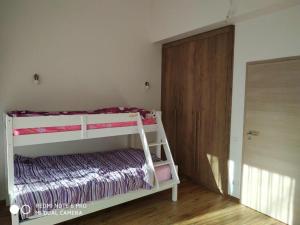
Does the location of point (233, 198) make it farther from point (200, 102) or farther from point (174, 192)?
point (200, 102)

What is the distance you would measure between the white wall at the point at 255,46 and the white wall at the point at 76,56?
5.53 ft

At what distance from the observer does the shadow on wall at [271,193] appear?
2.59 metres

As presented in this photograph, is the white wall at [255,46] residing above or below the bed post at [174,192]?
above

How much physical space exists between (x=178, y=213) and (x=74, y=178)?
1.33m

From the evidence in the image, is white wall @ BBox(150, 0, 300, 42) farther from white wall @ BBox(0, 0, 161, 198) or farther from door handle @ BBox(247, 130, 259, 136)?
door handle @ BBox(247, 130, 259, 136)

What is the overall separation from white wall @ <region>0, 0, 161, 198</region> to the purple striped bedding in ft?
1.63

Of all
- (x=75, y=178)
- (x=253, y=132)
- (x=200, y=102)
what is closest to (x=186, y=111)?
(x=200, y=102)

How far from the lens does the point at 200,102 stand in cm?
366

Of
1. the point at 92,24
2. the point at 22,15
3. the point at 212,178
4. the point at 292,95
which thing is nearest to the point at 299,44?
the point at 292,95

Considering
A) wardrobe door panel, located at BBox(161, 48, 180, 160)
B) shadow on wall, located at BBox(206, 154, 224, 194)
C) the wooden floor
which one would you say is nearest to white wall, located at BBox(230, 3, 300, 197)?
shadow on wall, located at BBox(206, 154, 224, 194)

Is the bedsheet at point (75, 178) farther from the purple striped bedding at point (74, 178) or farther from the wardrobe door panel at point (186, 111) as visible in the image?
the wardrobe door panel at point (186, 111)

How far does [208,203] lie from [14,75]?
3110mm

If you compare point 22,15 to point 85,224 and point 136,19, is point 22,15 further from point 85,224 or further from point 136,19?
point 85,224

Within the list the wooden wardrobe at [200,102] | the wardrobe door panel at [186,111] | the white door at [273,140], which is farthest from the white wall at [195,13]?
the white door at [273,140]
